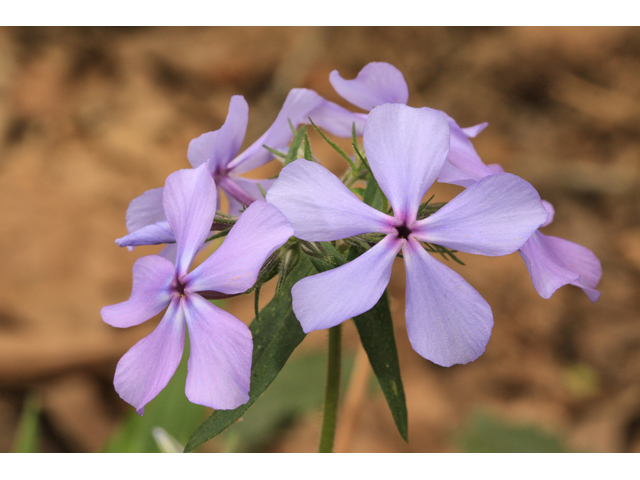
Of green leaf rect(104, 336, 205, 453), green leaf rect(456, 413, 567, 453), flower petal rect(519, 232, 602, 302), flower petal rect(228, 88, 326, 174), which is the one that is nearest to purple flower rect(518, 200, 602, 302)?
flower petal rect(519, 232, 602, 302)

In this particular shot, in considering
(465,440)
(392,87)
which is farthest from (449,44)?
(392,87)

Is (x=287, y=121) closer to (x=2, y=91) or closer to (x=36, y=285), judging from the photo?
(x=36, y=285)

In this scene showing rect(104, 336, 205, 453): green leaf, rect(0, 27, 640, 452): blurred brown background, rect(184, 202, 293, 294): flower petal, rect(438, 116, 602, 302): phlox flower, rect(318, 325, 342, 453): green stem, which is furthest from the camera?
rect(0, 27, 640, 452): blurred brown background

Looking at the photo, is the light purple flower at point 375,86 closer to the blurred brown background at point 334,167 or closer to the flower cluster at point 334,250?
the flower cluster at point 334,250

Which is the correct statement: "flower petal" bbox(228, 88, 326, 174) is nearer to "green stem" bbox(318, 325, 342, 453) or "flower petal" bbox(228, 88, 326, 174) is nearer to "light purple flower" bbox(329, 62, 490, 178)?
"light purple flower" bbox(329, 62, 490, 178)

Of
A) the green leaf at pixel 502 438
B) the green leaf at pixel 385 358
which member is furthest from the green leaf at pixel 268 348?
the green leaf at pixel 502 438

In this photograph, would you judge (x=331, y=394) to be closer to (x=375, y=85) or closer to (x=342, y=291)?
(x=342, y=291)
